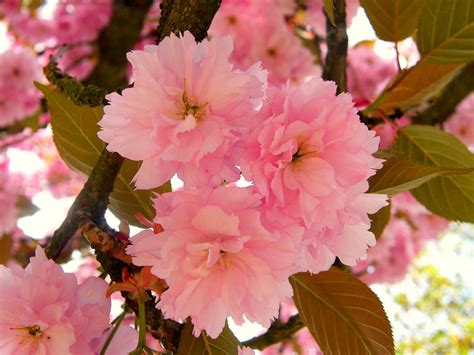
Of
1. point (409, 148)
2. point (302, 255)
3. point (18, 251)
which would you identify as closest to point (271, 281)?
point (302, 255)

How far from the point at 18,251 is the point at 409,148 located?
156cm

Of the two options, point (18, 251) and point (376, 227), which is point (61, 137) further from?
point (18, 251)

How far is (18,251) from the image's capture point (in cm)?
206

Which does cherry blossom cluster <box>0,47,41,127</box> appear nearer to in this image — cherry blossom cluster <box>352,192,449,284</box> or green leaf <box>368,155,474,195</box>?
cherry blossom cluster <box>352,192,449,284</box>

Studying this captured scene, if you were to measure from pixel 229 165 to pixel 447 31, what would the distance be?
44 cm

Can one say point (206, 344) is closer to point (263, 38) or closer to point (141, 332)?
point (141, 332)

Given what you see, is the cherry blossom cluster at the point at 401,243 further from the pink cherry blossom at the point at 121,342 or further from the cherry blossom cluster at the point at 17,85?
the pink cherry blossom at the point at 121,342

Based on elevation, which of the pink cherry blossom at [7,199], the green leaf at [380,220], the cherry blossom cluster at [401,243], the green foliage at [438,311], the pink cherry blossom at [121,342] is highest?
the pink cherry blossom at [121,342]

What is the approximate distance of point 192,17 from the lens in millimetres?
544

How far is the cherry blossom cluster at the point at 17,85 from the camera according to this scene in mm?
2250

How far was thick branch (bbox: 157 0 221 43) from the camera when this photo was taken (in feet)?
1.77

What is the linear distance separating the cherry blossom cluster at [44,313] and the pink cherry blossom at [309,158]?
0.62 ft

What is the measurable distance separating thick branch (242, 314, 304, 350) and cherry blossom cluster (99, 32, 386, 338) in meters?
0.38

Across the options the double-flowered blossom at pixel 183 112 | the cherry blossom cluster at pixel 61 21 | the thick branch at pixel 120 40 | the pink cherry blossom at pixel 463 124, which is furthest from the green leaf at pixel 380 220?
the cherry blossom cluster at pixel 61 21
